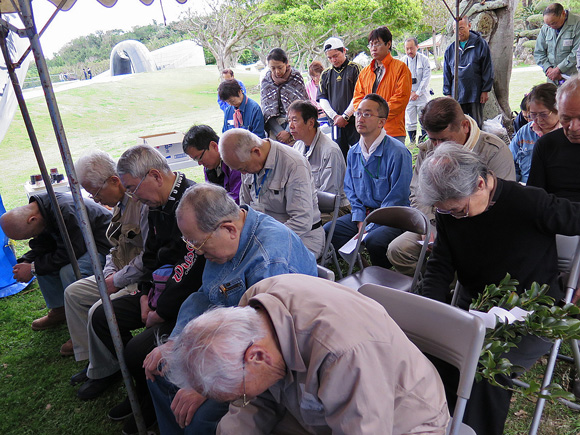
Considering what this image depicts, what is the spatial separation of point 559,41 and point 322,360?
659 cm

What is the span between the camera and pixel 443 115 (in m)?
2.73

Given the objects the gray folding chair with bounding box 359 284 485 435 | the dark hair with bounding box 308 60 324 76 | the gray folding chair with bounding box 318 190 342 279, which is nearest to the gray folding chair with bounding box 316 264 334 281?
the gray folding chair with bounding box 359 284 485 435

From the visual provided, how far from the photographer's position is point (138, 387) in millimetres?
2459

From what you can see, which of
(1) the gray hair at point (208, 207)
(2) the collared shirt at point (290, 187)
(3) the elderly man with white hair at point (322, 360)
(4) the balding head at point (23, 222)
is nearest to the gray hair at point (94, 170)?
(4) the balding head at point (23, 222)

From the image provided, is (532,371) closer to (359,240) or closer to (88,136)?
(359,240)

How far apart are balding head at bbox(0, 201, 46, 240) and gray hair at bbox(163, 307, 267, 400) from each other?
2.50 metres

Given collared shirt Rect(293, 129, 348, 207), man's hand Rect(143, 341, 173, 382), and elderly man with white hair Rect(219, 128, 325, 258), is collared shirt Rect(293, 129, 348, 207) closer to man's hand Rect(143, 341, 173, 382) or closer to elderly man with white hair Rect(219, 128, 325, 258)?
elderly man with white hair Rect(219, 128, 325, 258)

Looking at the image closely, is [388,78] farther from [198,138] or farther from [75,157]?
[75,157]

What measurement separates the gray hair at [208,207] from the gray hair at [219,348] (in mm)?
601

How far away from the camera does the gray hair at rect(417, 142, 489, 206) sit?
70.7 inches

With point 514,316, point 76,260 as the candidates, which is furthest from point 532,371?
point 76,260

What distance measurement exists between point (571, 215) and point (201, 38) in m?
15.6

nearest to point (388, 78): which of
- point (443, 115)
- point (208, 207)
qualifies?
point (443, 115)

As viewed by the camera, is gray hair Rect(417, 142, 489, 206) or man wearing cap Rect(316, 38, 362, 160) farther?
man wearing cap Rect(316, 38, 362, 160)
